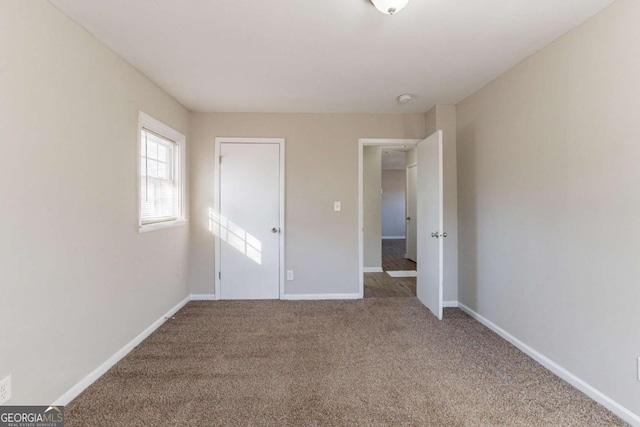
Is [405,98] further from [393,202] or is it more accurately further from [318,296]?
[393,202]

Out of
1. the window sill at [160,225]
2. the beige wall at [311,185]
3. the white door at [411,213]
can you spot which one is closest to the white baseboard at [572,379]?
the beige wall at [311,185]

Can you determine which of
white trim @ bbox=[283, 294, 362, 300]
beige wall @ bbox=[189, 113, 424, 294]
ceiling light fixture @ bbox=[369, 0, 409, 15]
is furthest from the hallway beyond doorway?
ceiling light fixture @ bbox=[369, 0, 409, 15]

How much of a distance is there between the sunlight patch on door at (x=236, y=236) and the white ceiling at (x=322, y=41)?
1.48 meters

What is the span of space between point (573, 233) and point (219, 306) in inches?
133

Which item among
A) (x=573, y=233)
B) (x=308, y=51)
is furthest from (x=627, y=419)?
(x=308, y=51)

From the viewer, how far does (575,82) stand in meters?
1.95

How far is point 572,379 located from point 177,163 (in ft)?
13.1

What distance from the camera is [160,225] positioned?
9.50 ft

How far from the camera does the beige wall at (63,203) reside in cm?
146

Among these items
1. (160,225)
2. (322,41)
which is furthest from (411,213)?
(160,225)

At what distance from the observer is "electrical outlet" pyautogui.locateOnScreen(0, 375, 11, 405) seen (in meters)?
1.41

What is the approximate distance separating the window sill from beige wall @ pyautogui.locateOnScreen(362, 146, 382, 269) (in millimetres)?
3124

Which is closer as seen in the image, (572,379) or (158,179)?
(572,379)

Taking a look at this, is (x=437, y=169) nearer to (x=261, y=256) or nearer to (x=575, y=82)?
(x=575, y=82)
